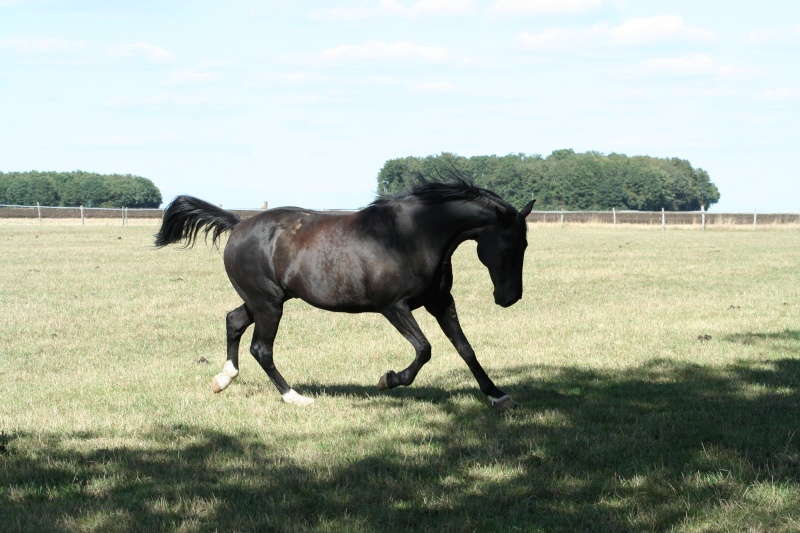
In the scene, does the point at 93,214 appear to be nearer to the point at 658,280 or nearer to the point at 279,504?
the point at 658,280

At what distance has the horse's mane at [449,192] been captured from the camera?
7969 millimetres

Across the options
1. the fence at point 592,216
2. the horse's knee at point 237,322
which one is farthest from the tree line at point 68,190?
the horse's knee at point 237,322

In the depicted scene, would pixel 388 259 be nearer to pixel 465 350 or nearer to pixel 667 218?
pixel 465 350

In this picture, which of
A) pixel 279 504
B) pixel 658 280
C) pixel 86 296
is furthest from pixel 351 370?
pixel 658 280

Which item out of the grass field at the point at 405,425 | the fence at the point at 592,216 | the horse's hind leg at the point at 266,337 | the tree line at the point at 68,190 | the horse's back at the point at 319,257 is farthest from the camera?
the tree line at the point at 68,190

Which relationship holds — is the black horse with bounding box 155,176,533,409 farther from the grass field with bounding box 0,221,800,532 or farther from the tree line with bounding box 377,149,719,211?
the tree line with bounding box 377,149,719,211

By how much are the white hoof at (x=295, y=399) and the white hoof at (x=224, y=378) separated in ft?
2.57

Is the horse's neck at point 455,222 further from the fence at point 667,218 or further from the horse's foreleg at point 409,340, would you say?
the fence at point 667,218

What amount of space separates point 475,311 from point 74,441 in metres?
9.78

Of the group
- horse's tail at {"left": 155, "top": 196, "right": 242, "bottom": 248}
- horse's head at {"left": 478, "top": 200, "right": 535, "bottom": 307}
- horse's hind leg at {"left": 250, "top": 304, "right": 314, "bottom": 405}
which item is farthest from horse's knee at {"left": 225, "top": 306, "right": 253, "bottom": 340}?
horse's head at {"left": 478, "top": 200, "right": 535, "bottom": 307}

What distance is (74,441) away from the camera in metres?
6.90

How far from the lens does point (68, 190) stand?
360 feet

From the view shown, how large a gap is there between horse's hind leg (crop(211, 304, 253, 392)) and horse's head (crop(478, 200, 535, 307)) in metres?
2.66

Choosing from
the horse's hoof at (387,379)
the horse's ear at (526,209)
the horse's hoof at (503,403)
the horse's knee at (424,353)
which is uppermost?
the horse's ear at (526,209)
